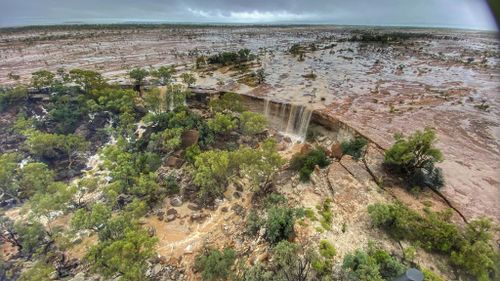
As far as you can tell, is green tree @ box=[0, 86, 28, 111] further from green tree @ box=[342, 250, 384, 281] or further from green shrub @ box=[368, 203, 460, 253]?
green shrub @ box=[368, 203, 460, 253]

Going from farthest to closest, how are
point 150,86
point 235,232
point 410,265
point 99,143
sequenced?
point 150,86 → point 99,143 → point 235,232 → point 410,265

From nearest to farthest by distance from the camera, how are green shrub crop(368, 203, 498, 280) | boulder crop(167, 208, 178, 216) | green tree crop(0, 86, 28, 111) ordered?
green shrub crop(368, 203, 498, 280)
boulder crop(167, 208, 178, 216)
green tree crop(0, 86, 28, 111)

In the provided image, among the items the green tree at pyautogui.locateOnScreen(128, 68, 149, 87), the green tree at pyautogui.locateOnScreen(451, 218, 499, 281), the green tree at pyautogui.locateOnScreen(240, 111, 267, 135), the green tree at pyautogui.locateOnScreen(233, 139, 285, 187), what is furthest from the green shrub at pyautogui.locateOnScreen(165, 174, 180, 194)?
the green tree at pyautogui.locateOnScreen(128, 68, 149, 87)

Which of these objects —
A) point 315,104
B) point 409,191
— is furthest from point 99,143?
point 409,191

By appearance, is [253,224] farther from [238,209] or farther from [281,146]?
[281,146]

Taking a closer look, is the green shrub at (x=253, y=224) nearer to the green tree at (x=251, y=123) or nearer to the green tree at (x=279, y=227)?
the green tree at (x=279, y=227)

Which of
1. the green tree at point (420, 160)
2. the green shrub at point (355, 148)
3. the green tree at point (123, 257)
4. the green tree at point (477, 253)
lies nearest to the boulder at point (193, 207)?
the green tree at point (123, 257)

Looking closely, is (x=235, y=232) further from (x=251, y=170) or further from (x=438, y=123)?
(x=438, y=123)
